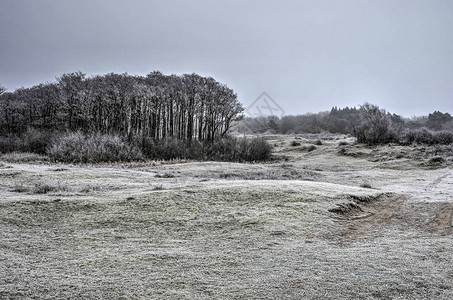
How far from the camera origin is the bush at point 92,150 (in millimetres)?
26719

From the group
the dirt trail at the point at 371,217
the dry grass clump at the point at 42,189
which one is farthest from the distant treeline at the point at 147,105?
the dirt trail at the point at 371,217

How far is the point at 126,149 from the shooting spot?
97.9 feet

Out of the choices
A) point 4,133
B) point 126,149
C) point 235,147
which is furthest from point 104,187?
point 4,133

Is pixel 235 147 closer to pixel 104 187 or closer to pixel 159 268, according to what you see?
pixel 104 187

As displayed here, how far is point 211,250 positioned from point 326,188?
7079 mm

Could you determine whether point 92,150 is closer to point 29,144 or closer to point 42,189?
point 29,144

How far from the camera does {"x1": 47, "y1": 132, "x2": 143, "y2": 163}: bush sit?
26.7 m

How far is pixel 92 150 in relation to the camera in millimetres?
27297

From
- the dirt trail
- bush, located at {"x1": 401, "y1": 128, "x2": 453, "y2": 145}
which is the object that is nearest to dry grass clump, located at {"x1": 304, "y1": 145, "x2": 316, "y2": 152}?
bush, located at {"x1": 401, "y1": 128, "x2": 453, "y2": 145}

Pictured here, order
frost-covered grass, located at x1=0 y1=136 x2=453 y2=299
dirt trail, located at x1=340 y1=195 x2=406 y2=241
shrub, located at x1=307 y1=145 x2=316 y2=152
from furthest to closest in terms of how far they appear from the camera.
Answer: shrub, located at x1=307 y1=145 x2=316 y2=152 < dirt trail, located at x1=340 y1=195 x2=406 y2=241 < frost-covered grass, located at x1=0 y1=136 x2=453 y2=299

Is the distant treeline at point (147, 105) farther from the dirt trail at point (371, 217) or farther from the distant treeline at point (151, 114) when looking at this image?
the dirt trail at point (371, 217)

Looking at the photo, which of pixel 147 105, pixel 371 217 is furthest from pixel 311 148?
pixel 371 217

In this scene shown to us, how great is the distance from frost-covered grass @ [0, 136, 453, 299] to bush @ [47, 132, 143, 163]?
14.8 meters

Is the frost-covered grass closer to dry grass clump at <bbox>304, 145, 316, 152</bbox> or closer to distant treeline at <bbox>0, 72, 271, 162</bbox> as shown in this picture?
distant treeline at <bbox>0, 72, 271, 162</bbox>
